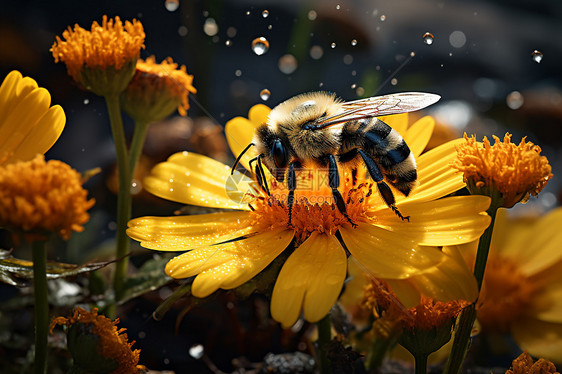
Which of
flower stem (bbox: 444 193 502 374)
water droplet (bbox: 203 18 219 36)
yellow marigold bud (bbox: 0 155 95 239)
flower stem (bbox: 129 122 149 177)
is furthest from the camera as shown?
water droplet (bbox: 203 18 219 36)

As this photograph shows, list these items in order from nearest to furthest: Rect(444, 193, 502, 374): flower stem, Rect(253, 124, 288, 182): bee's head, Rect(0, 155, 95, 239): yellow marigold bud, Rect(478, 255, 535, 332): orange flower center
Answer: Rect(0, 155, 95, 239): yellow marigold bud → Rect(444, 193, 502, 374): flower stem → Rect(253, 124, 288, 182): bee's head → Rect(478, 255, 535, 332): orange flower center

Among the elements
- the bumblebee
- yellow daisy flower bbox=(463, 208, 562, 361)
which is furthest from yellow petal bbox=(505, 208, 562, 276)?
the bumblebee

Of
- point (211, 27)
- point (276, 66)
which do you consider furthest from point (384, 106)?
point (276, 66)

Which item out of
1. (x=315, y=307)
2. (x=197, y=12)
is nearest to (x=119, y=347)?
(x=315, y=307)

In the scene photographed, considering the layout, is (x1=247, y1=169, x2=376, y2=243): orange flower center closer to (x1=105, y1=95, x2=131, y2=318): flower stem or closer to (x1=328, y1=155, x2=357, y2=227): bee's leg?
(x1=328, y1=155, x2=357, y2=227): bee's leg

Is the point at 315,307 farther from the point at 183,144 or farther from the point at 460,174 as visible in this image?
the point at 183,144

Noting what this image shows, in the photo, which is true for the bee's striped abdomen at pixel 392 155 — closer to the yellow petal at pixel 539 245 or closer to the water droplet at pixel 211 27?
the yellow petal at pixel 539 245
